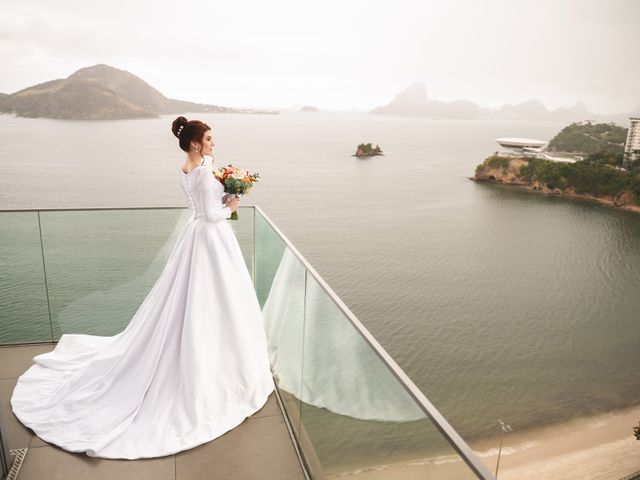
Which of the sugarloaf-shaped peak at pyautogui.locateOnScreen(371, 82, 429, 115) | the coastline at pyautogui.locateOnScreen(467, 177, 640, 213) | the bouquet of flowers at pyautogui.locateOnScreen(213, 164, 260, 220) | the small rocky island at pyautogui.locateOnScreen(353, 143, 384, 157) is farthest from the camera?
the sugarloaf-shaped peak at pyautogui.locateOnScreen(371, 82, 429, 115)

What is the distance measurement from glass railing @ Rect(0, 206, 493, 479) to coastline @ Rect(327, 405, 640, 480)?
21.2m

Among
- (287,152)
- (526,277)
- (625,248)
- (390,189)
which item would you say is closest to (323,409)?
(526,277)

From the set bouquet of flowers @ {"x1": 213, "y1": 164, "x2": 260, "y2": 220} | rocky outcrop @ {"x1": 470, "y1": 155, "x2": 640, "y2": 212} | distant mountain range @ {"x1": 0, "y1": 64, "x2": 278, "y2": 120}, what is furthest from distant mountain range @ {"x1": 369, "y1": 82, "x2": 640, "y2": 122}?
bouquet of flowers @ {"x1": 213, "y1": 164, "x2": 260, "y2": 220}

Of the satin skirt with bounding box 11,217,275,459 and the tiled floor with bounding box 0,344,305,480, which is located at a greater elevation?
the satin skirt with bounding box 11,217,275,459

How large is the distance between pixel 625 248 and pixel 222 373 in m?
49.8

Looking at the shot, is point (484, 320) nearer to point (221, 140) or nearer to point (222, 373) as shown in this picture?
point (222, 373)

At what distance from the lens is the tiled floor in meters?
2.24

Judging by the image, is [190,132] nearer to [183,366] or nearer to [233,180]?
[233,180]

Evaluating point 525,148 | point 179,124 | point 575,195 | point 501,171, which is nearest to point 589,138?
point 525,148

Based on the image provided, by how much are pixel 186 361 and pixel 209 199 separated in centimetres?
88

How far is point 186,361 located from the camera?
268 centimetres

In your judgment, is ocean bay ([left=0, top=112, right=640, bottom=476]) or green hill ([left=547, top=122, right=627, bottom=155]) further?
green hill ([left=547, top=122, right=627, bottom=155])

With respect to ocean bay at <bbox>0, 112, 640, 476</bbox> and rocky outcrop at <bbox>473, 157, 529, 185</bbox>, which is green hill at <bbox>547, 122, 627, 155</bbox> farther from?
ocean bay at <bbox>0, 112, 640, 476</bbox>

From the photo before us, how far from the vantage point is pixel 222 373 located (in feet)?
9.00
